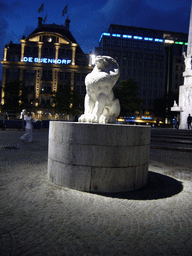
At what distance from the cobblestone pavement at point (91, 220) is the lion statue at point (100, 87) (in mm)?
1726

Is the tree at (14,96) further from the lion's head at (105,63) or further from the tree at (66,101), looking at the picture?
the lion's head at (105,63)

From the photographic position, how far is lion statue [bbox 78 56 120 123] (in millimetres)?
4559

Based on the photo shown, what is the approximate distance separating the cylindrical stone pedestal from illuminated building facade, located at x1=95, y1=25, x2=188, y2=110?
57436 mm

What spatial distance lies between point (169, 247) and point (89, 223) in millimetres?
924

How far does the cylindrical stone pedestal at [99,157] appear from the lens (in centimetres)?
366

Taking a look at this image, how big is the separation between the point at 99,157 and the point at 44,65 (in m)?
53.5

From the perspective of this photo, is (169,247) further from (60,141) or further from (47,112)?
(47,112)

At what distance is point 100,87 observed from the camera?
462 centimetres

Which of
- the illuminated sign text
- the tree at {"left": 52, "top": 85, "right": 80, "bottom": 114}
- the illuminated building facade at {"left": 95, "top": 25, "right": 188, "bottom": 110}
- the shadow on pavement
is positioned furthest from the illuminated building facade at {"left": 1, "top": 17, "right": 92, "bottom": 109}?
the shadow on pavement

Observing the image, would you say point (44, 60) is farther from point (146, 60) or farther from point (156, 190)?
point (156, 190)

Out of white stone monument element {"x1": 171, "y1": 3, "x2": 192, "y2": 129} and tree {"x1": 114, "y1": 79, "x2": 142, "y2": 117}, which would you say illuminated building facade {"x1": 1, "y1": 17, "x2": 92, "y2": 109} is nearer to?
tree {"x1": 114, "y1": 79, "x2": 142, "y2": 117}

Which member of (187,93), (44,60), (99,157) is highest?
(44,60)

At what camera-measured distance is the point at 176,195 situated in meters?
3.73

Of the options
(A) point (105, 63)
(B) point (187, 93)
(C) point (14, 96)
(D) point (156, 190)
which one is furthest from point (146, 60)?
(D) point (156, 190)
